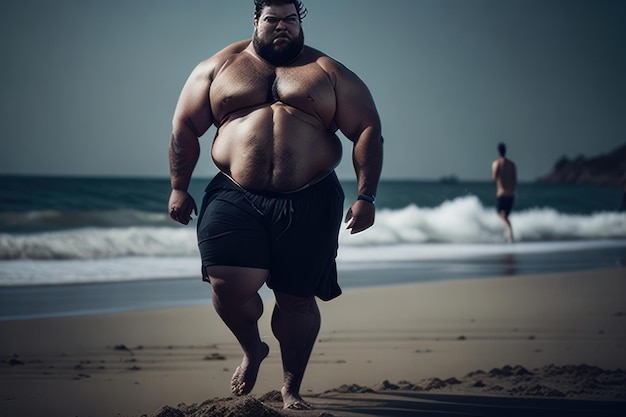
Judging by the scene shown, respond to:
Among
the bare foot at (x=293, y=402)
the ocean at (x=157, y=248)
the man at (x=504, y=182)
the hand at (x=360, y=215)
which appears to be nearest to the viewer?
the hand at (x=360, y=215)

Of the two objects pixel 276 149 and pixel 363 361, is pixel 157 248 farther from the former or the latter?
pixel 276 149

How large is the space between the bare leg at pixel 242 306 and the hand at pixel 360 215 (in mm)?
385

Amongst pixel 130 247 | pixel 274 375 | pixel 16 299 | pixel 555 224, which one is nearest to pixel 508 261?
pixel 130 247

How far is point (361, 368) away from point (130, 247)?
9.11 meters

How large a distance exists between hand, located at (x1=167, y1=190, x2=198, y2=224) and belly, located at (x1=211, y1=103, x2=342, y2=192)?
8.5 inches

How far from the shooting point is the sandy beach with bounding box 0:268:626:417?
3.77 metres

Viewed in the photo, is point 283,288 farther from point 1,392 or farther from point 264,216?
point 1,392

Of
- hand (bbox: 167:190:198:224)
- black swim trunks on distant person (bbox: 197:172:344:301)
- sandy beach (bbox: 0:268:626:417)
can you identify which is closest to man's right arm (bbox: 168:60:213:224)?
hand (bbox: 167:190:198:224)

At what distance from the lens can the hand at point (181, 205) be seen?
11.4 feet

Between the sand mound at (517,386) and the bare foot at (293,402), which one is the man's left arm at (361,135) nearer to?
the bare foot at (293,402)

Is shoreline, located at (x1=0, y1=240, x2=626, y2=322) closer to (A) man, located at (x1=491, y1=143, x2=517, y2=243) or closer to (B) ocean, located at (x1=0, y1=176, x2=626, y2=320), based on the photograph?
(B) ocean, located at (x1=0, y1=176, x2=626, y2=320)

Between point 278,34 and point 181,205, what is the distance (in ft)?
2.48

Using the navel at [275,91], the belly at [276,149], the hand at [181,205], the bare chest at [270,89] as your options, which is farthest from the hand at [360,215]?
the hand at [181,205]

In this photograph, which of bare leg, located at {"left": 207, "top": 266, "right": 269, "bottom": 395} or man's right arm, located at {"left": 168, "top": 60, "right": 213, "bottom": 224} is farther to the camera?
man's right arm, located at {"left": 168, "top": 60, "right": 213, "bottom": 224}
